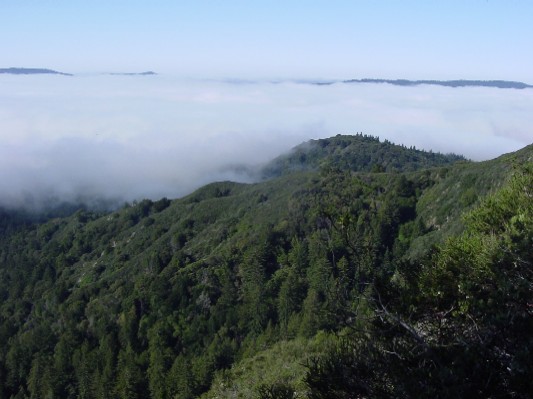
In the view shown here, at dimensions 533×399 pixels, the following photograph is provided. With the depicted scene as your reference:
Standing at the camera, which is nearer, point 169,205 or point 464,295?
point 464,295

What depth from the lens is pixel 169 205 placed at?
513 feet

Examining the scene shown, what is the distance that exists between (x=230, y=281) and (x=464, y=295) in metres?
69.1

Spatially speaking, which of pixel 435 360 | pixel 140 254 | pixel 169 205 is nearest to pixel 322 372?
pixel 435 360

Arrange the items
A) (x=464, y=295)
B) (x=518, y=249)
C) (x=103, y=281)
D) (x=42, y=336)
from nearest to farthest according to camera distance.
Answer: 1. (x=464, y=295)
2. (x=518, y=249)
3. (x=42, y=336)
4. (x=103, y=281)

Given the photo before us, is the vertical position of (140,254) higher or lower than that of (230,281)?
lower

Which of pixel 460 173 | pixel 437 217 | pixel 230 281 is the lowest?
pixel 230 281

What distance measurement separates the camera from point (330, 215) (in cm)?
888

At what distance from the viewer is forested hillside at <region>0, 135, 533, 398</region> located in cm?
832

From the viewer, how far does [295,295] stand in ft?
227

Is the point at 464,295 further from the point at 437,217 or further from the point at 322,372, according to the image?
the point at 437,217

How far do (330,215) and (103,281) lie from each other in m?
99.5

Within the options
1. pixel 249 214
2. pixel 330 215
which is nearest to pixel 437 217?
pixel 249 214

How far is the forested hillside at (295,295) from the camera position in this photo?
8.32 meters

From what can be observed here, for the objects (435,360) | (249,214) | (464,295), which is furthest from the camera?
(249,214)
